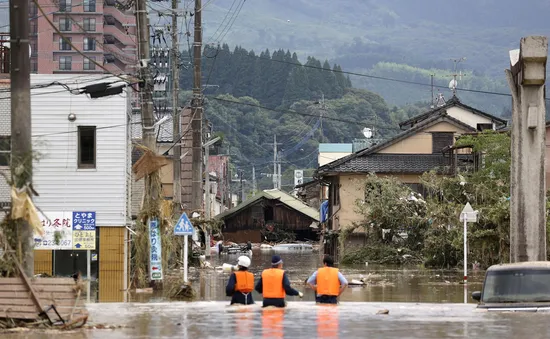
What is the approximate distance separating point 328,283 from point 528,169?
414 inches

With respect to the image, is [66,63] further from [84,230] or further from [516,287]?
[516,287]

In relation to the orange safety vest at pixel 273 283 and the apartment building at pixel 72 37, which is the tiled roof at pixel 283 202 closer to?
the apartment building at pixel 72 37

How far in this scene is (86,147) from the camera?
109ft

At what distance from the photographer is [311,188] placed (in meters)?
103

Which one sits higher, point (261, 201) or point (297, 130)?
point (297, 130)

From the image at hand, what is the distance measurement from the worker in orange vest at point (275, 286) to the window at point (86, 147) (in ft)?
46.3

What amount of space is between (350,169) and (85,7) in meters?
69.3

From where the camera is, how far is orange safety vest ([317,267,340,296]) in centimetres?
2031

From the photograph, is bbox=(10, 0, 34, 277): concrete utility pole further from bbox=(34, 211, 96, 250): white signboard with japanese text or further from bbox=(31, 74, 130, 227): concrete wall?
bbox=(31, 74, 130, 227): concrete wall

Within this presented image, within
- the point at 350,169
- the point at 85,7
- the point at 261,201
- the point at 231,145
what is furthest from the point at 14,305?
the point at 231,145

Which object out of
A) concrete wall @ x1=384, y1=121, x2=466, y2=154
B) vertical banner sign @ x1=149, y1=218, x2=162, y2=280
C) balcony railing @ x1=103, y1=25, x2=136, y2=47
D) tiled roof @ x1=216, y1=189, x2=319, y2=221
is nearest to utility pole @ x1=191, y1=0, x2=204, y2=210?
vertical banner sign @ x1=149, y1=218, x2=162, y2=280

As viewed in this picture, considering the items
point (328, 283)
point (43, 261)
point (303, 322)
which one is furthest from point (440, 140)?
point (303, 322)

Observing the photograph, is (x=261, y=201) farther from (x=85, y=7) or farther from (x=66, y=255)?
(x=66, y=255)

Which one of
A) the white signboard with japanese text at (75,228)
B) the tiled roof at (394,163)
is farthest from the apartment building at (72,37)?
the white signboard with japanese text at (75,228)
